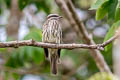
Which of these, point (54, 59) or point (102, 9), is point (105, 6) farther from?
point (54, 59)

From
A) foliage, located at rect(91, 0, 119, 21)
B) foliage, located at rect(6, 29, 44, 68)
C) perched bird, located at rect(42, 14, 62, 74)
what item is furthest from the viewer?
foliage, located at rect(6, 29, 44, 68)

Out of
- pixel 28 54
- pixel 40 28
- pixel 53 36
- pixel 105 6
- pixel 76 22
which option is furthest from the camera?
pixel 40 28

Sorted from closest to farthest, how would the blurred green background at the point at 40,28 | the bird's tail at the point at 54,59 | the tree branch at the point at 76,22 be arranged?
the bird's tail at the point at 54,59, the tree branch at the point at 76,22, the blurred green background at the point at 40,28

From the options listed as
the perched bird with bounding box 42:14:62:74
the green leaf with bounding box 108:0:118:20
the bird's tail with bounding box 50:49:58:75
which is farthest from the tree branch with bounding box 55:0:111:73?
the green leaf with bounding box 108:0:118:20

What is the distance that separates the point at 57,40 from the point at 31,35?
110 cm

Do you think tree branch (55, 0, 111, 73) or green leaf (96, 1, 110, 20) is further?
tree branch (55, 0, 111, 73)

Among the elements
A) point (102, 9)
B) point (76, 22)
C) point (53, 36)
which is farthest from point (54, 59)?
point (102, 9)

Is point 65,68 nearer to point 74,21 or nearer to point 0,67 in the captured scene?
point 0,67

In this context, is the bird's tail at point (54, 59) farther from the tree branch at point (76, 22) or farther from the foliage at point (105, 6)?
the foliage at point (105, 6)

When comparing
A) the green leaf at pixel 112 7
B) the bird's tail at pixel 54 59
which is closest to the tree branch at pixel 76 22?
the bird's tail at pixel 54 59

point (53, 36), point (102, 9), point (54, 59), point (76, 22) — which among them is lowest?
point (54, 59)

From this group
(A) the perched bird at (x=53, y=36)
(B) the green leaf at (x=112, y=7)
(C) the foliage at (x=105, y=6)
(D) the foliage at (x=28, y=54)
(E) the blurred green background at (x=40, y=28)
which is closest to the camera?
(C) the foliage at (x=105, y=6)

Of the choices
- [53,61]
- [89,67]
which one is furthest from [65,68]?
[53,61]

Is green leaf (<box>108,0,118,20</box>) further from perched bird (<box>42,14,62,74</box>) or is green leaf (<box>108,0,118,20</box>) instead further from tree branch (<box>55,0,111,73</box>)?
tree branch (<box>55,0,111,73</box>)
